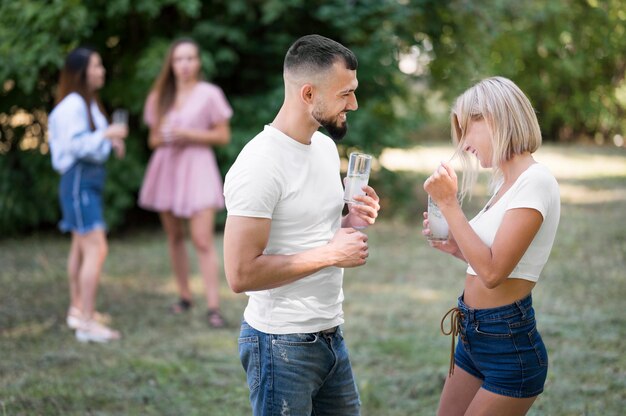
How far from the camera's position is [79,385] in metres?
4.65

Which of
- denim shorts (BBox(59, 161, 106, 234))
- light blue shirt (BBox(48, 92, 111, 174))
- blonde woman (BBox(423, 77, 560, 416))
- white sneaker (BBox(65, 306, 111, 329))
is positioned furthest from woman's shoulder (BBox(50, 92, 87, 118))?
blonde woman (BBox(423, 77, 560, 416))

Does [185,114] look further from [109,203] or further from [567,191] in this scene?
[567,191]

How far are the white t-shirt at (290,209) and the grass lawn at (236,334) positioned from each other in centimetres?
190

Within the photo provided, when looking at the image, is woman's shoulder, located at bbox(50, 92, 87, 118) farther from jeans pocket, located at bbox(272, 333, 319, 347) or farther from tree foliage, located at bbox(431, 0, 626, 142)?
jeans pocket, located at bbox(272, 333, 319, 347)

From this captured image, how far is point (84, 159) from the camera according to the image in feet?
18.2

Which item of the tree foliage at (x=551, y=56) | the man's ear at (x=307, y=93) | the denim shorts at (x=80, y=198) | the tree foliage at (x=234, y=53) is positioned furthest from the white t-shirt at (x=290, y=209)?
the tree foliage at (x=234, y=53)

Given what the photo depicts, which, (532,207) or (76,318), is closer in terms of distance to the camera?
(532,207)

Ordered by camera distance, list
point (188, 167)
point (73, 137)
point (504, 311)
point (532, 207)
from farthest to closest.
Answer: point (188, 167) → point (73, 137) → point (504, 311) → point (532, 207)

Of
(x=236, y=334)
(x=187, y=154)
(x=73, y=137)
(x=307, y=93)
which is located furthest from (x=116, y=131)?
(x=307, y=93)

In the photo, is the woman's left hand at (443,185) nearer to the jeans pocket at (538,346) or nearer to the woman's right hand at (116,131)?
the jeans pocket at (538,346)

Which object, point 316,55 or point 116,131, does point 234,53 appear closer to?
point 116,131

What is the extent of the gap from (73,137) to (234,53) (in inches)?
176

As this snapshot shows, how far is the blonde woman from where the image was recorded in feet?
8.17

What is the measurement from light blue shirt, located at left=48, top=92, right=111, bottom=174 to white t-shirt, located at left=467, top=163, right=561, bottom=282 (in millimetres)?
3487
